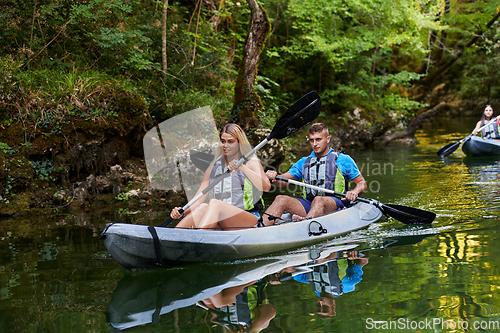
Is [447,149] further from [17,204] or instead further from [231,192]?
[17,204]

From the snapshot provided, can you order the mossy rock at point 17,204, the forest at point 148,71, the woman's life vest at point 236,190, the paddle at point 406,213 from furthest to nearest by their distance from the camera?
the forest at point 148,71
the mossy rock at point 17,204
the paddle at point 406,213
the woman's life vest at point 236,190

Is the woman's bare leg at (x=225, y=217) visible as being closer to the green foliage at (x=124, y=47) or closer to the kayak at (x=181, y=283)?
the kayak at (x=181, y=283)

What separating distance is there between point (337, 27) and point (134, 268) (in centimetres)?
1198

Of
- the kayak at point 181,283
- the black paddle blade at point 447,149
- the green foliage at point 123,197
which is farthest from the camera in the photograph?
the black paddle blade at point 447,149

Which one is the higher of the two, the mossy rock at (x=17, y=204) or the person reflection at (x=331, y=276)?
the mossy rock at (x=17, y=204)

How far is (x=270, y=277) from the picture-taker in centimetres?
330

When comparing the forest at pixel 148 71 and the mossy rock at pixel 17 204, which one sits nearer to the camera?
the mossy rock at pixel 17 204

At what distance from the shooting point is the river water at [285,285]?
2.52 m

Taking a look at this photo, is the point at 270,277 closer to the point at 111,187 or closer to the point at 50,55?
the point at 111,187

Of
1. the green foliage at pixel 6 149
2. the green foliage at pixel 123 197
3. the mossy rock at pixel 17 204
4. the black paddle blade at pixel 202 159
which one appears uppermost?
the green foliage at pixel 6 149

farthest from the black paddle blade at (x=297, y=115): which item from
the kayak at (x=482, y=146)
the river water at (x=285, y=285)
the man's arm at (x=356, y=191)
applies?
the kayak at (x=482, y=146)

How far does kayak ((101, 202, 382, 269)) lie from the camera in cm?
A: 330

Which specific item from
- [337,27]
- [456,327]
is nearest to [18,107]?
[456,327]

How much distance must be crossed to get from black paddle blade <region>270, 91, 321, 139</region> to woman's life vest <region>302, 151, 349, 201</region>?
477 millimetres
